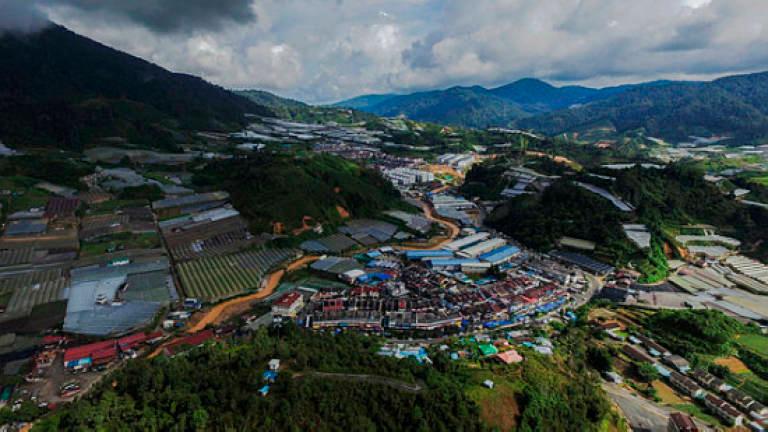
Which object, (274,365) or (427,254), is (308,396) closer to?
(274,365)

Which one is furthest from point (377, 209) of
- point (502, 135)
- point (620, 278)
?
point (502, 135)

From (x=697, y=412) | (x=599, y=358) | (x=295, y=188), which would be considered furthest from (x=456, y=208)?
(x=697, y=412)

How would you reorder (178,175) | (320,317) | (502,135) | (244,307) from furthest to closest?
(502,135) → (178,175) → (244,307) → (320,317)

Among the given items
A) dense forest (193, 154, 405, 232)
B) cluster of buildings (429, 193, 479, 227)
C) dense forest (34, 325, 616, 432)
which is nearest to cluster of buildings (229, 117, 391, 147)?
dense forest (193, 154, 405, 232)

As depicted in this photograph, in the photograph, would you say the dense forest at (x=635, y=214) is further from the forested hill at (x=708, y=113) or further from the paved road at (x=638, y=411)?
the forested hill at (x=708, y=113)

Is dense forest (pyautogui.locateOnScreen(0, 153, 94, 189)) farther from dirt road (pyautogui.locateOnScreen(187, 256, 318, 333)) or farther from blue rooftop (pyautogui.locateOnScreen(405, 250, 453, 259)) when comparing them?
blue rooftop (pyautogui.locateOnScreen(405, 250, 453, 259))

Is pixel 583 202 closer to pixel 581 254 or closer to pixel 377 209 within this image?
pixel 581 254

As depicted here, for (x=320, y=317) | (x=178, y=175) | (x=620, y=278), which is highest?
(x=178, y=175)
